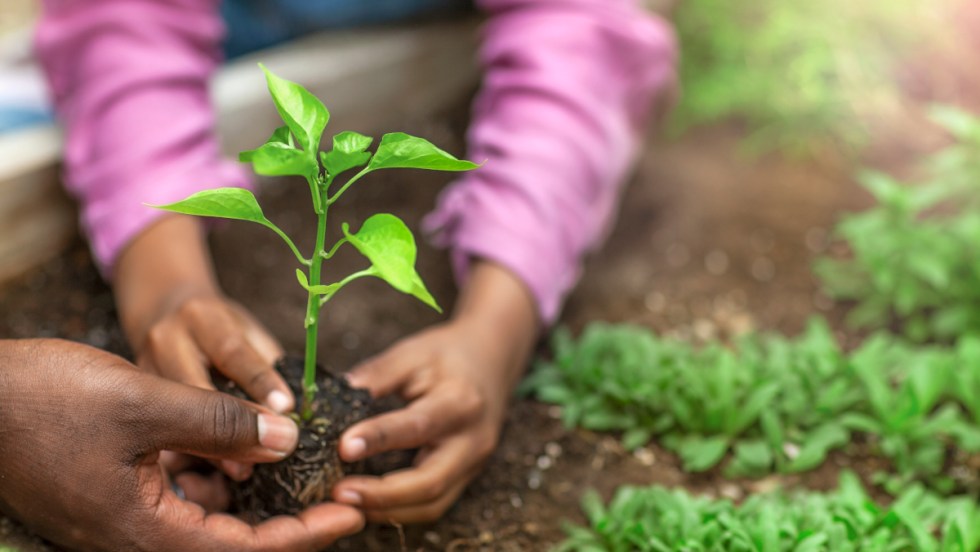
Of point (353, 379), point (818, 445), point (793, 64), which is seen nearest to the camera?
point (353, 379)

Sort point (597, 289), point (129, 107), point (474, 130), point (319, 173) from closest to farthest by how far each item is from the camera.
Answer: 1. point (319, 173)
2. point (129, 107)
3. point (474, 130)
4. point (597, 289)

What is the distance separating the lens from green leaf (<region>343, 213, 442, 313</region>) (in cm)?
91

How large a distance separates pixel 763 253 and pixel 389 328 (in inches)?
39.8

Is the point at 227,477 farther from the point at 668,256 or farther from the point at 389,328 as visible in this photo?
the point at 668,256

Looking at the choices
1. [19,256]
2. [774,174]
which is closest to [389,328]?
[19,256]

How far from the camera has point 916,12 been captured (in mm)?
3141

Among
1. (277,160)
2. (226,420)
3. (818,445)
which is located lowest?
(818,445)

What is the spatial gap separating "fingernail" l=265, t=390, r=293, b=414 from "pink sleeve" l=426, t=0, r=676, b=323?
605 millimetres

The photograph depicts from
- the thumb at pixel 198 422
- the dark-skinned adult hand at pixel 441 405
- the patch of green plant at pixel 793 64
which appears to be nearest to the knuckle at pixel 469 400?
the dark-skinned adult hand at pixel 441 405

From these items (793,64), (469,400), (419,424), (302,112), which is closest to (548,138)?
(469,400)

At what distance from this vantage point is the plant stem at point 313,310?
1036 mm

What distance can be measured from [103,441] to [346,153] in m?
0.46

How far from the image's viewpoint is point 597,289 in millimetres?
2217

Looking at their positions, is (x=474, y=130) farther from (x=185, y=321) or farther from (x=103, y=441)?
(x=103, y=441)
